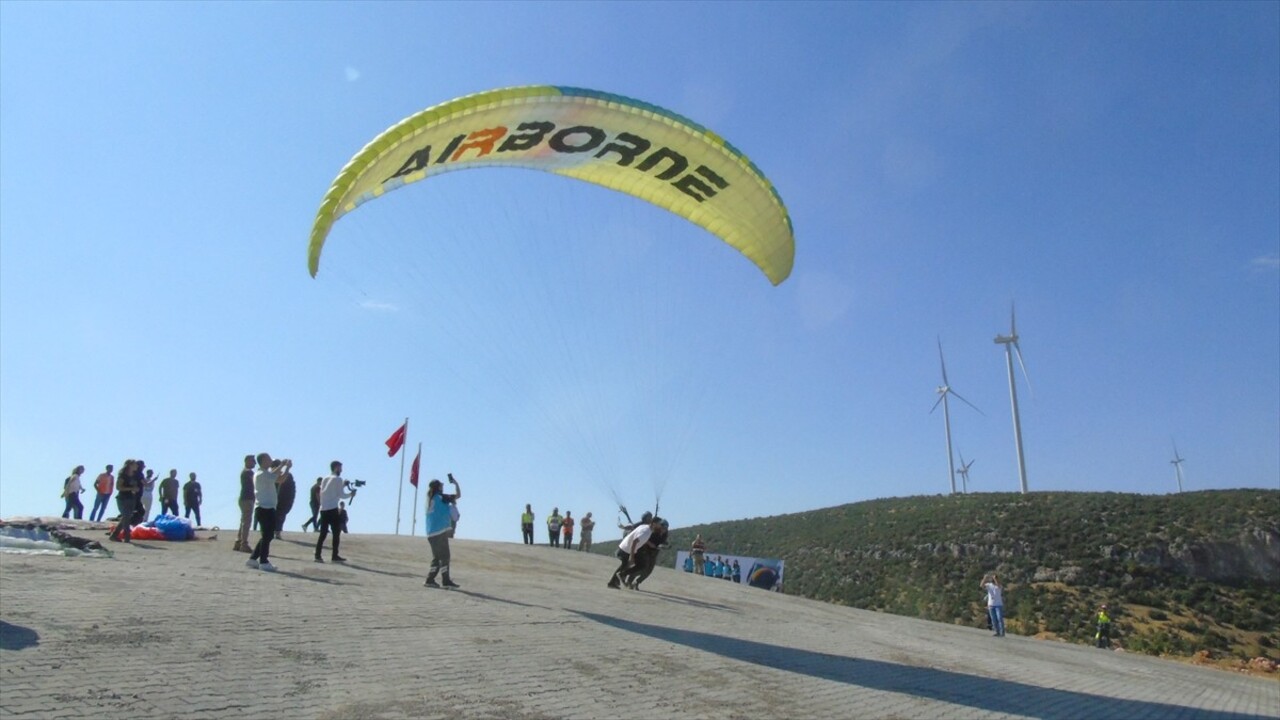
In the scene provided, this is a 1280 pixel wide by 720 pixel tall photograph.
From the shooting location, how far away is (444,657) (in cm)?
734

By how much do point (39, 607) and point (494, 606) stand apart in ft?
16.0

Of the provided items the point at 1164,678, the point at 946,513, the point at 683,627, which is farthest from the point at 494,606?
the point at 946,513

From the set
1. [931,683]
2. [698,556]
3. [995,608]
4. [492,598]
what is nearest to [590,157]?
[492,598]

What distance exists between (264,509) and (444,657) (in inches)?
224

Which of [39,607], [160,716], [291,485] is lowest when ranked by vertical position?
[160,716]

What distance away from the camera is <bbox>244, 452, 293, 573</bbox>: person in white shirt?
11.6 meters

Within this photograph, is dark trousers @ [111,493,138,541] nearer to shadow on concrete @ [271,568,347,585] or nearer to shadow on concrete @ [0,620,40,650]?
shadow on concrete @ [271,568,347,585]

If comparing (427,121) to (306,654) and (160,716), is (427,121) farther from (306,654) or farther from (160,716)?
(160,716)

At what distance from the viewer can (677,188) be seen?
554 inches

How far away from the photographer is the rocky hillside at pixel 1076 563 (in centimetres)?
3853

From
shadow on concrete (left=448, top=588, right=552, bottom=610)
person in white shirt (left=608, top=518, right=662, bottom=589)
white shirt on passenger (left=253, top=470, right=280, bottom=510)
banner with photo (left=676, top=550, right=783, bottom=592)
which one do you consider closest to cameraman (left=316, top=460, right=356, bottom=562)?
white shirt on passenger (left=253, top=470, right=280, bottom=510)

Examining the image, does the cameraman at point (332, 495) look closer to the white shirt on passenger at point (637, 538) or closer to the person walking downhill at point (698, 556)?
the white shirt on passenger at point (637, 538)

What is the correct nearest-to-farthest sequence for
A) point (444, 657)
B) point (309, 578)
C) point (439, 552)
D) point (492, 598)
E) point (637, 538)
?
point (444, 657) < point (309, 578) < point (492, 598) < point (439, 552) < point (637, 538)

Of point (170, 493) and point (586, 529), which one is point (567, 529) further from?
point (170, 493)
